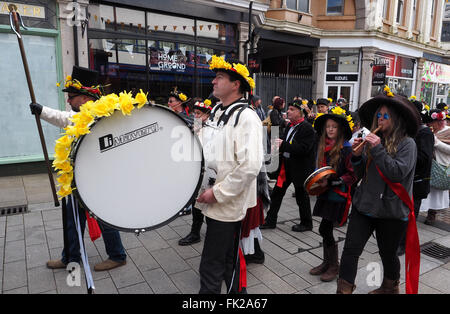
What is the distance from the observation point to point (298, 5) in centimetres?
1420

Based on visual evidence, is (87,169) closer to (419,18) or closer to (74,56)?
(74,56)

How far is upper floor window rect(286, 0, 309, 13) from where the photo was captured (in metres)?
13.8

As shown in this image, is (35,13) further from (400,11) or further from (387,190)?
(400,11)

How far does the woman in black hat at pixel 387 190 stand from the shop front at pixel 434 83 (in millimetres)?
19761

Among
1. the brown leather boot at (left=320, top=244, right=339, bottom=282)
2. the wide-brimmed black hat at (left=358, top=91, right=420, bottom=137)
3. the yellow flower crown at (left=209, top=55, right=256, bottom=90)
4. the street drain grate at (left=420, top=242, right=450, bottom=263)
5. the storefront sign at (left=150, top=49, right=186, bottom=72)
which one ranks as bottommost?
the street drain grate at (left=420, top=242, right=450, bottom=263)

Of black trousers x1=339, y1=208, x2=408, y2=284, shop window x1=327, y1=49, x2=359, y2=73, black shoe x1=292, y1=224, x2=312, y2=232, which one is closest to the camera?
black trousers x1=339, y1=208, x2=408, y2=284

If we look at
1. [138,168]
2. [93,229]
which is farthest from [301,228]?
[138,168]

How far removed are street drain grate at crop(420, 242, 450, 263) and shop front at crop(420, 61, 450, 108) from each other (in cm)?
1802

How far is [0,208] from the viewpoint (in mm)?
5234

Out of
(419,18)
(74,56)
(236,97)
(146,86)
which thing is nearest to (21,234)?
(236,97)

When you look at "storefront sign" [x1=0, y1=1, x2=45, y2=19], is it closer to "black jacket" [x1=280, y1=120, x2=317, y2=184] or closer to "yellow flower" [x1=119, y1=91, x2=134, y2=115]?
"black jacket" [x1=280, y1=120, x2=317, y2=184]

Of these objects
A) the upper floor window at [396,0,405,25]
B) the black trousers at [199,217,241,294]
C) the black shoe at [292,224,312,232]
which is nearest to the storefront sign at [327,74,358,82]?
the upper floor window at [396,0,405,25]

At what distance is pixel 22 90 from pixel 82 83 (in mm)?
Answer: 5196

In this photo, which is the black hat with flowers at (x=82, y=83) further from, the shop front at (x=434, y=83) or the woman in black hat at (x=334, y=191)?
the shop front at (x=434, y=83)
